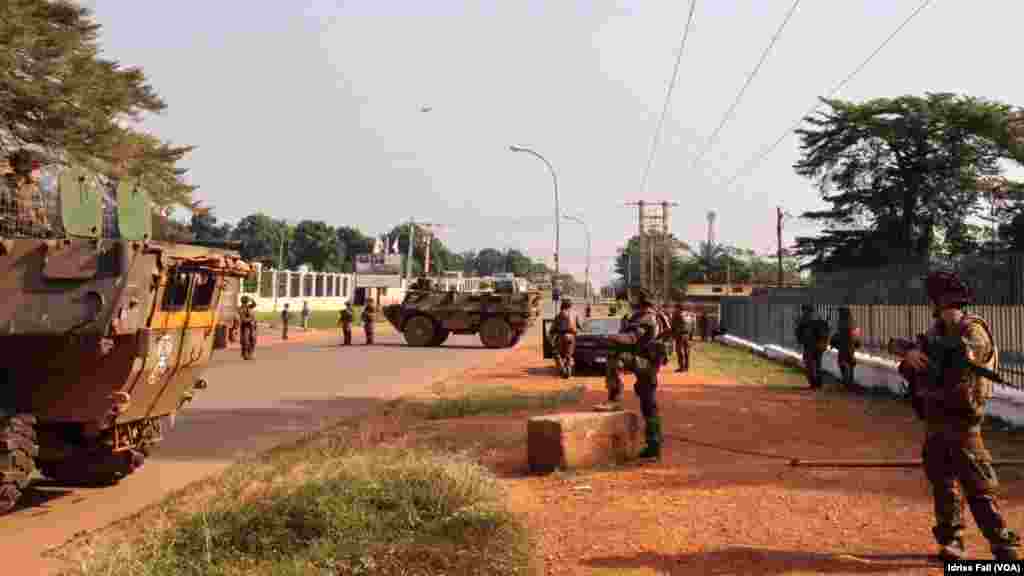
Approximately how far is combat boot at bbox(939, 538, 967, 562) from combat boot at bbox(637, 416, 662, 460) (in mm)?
3728

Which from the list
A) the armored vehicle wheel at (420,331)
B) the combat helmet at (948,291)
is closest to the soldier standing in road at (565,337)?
the armored vehicle wheel at (420,331)

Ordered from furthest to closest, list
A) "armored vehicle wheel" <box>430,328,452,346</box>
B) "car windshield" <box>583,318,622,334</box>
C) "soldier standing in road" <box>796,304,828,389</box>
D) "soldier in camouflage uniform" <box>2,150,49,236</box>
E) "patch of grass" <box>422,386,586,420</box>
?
"armored vehicle wheel" <box>430,328,452,346</box>, "car windshield" <box>583,318,622,334</box>, "soldier standing in road" <box>796,304,828,389</box>, "patch of grass" <box>422,386,586,420</box>, "soldier in camouflage uniform" <box>2,150,49,236</box>

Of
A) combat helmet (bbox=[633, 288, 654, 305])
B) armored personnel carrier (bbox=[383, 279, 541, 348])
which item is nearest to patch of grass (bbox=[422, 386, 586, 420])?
combat helmet (bbox=[633, 288, 654, 305])

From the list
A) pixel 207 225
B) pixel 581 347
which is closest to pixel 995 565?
pixel 581 347

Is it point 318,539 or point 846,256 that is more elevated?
point 846,256

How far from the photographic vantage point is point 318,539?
528 centimetres

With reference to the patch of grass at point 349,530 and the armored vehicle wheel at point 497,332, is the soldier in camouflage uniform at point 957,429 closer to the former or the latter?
the patch of grass at point 349,530

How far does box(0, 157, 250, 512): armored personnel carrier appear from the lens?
652cm

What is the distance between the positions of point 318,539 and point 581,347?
13.3 m

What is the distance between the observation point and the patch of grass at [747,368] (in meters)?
17.6

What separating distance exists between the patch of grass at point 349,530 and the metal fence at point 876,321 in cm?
533

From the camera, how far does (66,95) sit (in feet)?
66.2

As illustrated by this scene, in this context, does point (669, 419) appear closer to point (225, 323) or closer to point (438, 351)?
point (225, 323)

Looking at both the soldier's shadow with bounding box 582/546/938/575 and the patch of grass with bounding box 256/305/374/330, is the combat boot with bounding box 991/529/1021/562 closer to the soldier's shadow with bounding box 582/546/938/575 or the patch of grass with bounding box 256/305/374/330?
the soldier's shadow with bounding box 582/546/938/575
